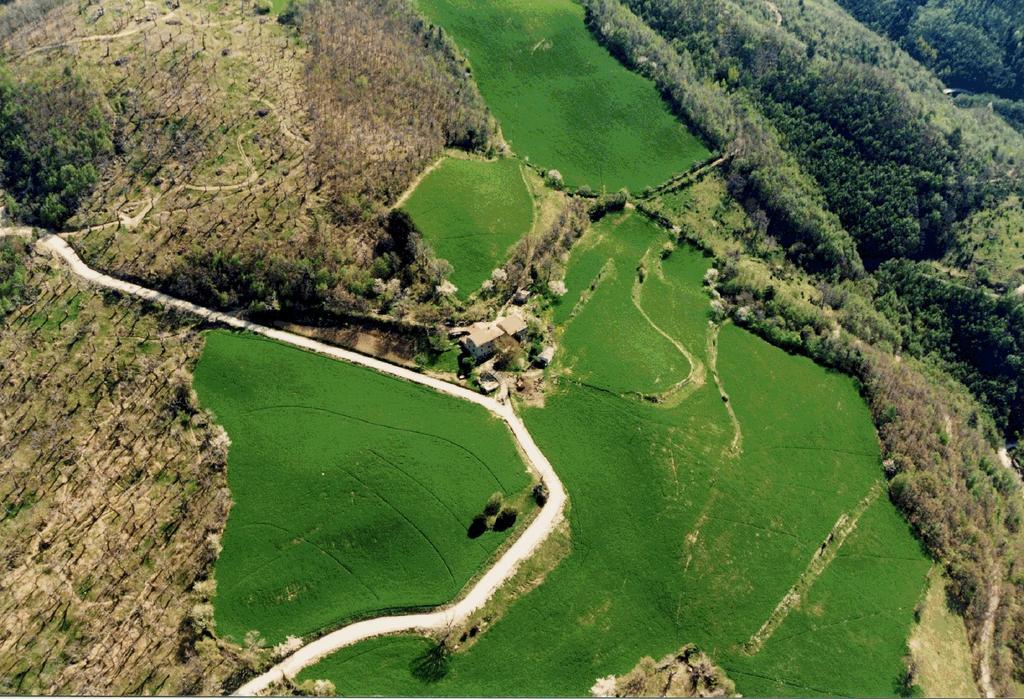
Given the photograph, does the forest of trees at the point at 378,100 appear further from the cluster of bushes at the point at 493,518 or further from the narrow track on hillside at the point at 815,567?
the narrow track on hillside at the point at 815,567

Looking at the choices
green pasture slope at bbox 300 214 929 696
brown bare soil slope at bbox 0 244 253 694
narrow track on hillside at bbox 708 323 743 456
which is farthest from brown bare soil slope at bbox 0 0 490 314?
narrow track on hillside at bbox 708 323 743 456

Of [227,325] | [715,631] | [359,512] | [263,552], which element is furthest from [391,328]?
[715,631]

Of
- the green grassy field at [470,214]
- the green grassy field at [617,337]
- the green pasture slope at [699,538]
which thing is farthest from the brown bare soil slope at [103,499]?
the green grassy field at [617,337]

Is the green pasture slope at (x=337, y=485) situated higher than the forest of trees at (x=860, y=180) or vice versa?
the forest of trees at (x=860, y=180)

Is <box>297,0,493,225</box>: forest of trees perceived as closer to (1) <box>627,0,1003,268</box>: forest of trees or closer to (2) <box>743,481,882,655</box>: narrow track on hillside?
(1) <box>627,0,1003,268</box>: forest of trees

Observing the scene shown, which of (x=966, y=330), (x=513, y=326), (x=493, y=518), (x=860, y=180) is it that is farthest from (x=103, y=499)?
(x=860, y=180)

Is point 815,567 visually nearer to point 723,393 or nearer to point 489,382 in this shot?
point 723,393

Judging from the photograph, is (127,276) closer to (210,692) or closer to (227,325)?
(227,325)
